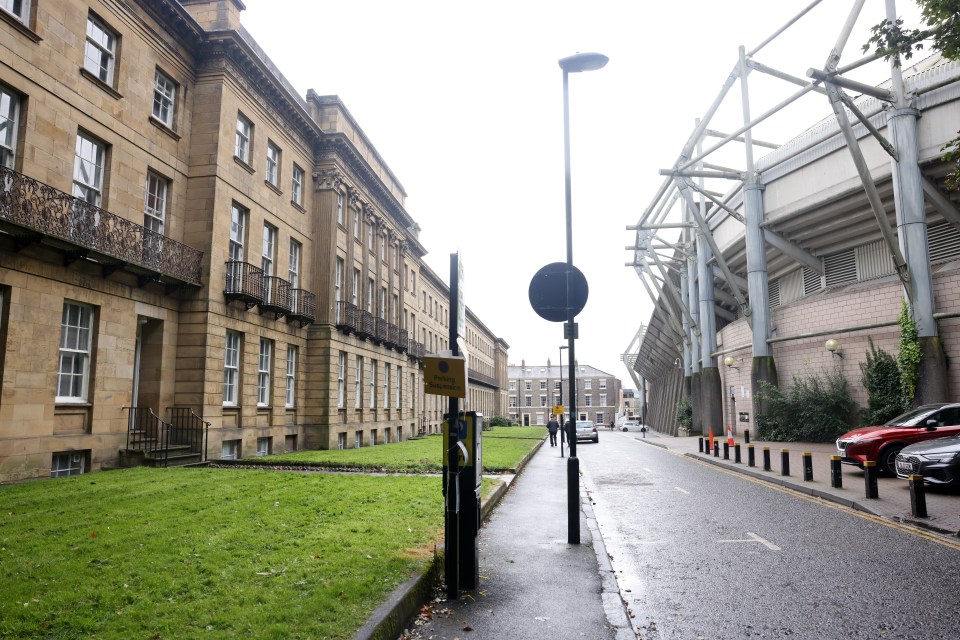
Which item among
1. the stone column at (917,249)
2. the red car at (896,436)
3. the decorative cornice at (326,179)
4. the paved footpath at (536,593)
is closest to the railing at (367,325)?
the decorative cornice at (326,179)

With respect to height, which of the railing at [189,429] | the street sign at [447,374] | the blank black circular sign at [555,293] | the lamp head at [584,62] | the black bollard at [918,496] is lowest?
the black bollard at [918,496]

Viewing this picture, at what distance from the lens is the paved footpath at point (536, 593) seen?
15.6ft

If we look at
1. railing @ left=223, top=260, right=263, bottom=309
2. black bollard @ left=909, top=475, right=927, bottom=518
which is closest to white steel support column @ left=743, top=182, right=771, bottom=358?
railing @ left=223, top=260, right=263, bottom=309

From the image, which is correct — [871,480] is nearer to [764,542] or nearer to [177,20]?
[764,542]

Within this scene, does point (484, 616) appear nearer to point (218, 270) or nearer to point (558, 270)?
point (558, 270)

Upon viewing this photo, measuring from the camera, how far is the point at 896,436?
44.6 ft

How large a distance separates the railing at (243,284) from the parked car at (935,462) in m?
17.1

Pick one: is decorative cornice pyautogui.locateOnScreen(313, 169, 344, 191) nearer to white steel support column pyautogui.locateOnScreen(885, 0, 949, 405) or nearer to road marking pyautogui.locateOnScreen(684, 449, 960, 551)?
road marking pyautogui.locateOnScreen(684, 449, 960, 551)

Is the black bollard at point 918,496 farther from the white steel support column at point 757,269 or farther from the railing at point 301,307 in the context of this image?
the white steel support column at point 757,269

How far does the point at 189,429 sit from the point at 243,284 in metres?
4.64

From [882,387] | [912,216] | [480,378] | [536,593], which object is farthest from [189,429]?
[480,378]

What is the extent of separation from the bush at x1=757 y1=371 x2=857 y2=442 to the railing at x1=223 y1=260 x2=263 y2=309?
2018 cm

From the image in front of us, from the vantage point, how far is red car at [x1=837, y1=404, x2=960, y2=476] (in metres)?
13.4

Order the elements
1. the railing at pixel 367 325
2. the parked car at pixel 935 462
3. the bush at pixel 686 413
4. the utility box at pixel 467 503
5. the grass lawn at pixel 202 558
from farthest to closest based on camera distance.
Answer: the bush at pixel 686 413
the railing at pixel 367 325
the parked car at pixel 935 462
the utility box at pixel 467 503
the grass lawn at pixel 202 558
